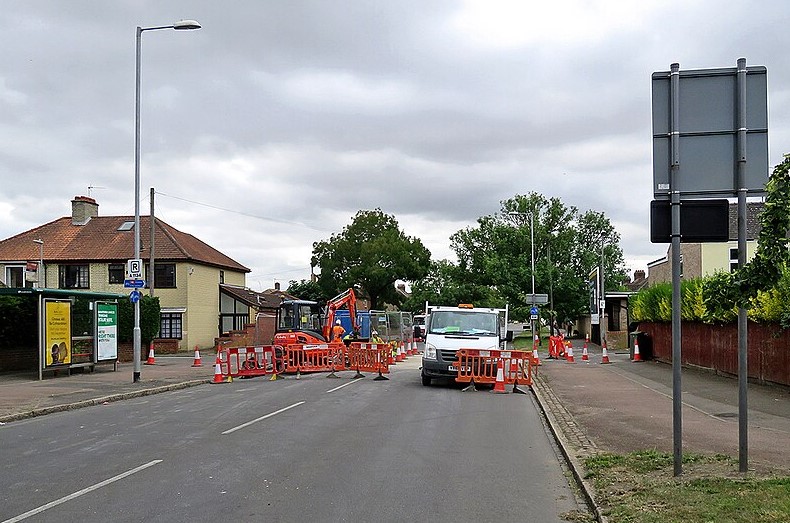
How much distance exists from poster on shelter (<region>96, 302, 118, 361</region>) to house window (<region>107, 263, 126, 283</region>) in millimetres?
24092

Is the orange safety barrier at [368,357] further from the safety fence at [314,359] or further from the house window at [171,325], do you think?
the house window at [171,325]

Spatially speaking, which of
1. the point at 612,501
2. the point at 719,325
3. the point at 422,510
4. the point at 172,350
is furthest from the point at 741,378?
the point at 172,350

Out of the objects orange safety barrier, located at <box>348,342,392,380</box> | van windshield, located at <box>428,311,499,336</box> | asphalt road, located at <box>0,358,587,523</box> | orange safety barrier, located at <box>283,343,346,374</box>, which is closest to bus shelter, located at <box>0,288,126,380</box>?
orange safety barrier, located at <box>283,343,346,374</box>

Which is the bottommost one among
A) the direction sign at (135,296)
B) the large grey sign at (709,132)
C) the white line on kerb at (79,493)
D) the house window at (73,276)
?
the white line on kerb at (79,493)

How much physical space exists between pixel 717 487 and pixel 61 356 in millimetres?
21191

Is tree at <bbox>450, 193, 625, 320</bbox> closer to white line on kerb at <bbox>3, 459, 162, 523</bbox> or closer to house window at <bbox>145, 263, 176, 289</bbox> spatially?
house window at <bbox>145, 263, 176, 289</bbox>

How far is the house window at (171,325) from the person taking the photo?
49.9 metres

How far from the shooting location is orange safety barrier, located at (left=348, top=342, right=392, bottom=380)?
25.8m

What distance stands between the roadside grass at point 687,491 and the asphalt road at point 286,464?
492mm

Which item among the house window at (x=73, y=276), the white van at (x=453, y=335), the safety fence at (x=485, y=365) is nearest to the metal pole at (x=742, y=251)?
the safety fence at (x=485, y=365)

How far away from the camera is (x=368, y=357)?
86.1ft

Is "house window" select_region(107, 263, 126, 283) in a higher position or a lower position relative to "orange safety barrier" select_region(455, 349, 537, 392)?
higher

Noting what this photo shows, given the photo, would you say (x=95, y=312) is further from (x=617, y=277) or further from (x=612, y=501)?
(x=617, y=277)

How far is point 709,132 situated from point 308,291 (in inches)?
3063
